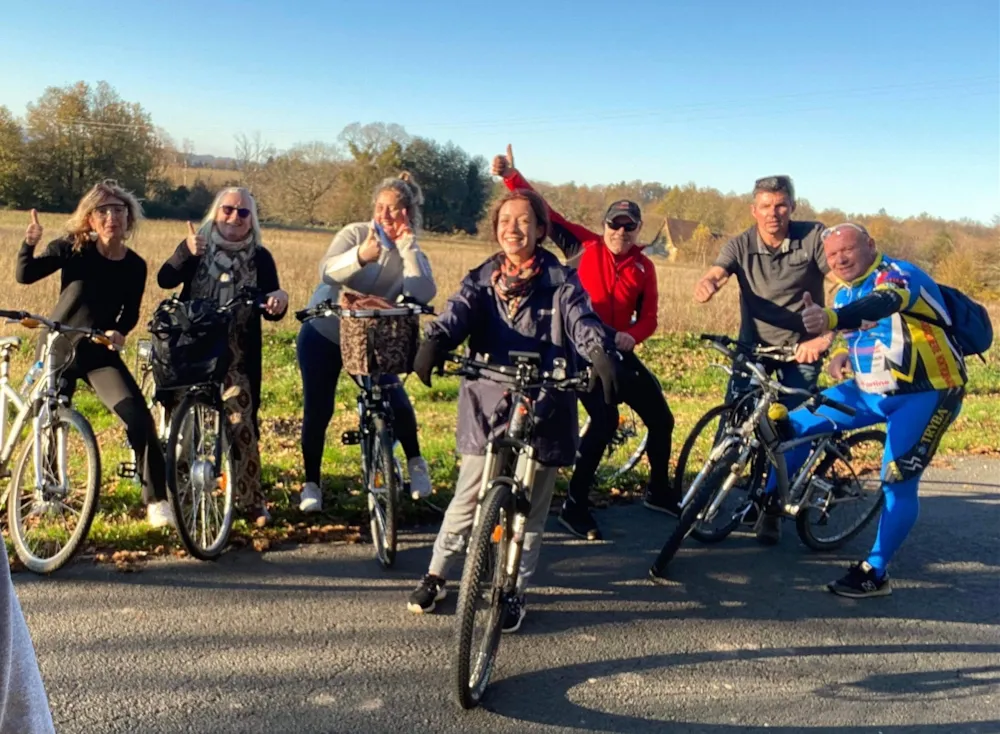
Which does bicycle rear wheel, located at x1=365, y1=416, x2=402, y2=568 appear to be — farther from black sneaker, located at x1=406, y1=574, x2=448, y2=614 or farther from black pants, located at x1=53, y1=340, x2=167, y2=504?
black pants, located at x1=53, y1=340, x2=167, y2=504

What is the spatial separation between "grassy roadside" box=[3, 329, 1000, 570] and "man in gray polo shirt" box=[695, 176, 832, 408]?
5.37 feet

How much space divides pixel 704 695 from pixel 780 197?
3182mm

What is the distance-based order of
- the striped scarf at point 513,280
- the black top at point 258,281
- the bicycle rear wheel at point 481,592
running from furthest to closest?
the black top at point 258,281 < the striped scarf at point 513,280 < the bicycle rear wheel at point 481,592

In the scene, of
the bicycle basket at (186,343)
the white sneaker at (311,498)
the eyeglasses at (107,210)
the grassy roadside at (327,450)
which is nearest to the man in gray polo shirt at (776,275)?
the grassy roadside at (327,450)

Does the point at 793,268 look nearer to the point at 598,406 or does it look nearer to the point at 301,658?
the point at 598,406

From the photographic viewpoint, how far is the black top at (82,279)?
15.1 ft

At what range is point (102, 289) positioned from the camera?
466 cm

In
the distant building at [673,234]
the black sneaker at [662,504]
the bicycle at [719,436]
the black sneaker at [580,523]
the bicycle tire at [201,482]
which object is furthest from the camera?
the distant building at [673,234]

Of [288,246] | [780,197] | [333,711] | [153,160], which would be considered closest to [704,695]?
[333,711]

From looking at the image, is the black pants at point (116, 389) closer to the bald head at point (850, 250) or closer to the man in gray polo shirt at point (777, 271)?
the man in gray polo shirt at point (777, 271)

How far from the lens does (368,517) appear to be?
17.3 feet

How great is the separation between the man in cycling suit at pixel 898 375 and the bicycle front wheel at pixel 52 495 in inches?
153

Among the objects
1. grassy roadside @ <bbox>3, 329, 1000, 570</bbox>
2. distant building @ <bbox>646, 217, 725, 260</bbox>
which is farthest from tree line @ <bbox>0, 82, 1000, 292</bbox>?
grassy roadside @ <bbox>3, 329, 1000, 570</bbox>

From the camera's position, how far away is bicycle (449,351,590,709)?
132 inches
